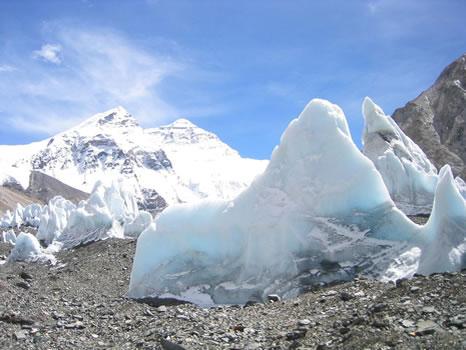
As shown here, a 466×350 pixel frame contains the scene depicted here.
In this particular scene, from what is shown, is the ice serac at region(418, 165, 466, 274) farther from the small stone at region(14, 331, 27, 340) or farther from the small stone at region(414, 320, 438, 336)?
the small stone at region(14, 331, 27, 340)

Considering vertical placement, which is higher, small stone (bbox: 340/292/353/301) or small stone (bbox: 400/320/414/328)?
small stone (bbox: 340/292/353/301)

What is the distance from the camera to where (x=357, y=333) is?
995cm

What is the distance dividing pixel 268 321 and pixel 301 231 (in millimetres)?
5336

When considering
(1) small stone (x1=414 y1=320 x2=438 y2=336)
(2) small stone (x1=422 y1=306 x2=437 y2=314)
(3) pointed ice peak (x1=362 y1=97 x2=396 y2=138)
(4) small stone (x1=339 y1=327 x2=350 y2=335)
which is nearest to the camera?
(1) small stone (x1=414 y1=320 x2=438 y2=336)

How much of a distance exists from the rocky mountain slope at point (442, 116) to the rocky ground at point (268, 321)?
186 ft

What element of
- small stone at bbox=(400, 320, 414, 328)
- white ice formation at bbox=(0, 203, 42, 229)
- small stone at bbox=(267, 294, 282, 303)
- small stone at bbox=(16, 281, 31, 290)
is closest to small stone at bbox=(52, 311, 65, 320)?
small stone at bbox=(267, 294, 282, 303)

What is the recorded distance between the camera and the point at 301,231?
18.0 meters

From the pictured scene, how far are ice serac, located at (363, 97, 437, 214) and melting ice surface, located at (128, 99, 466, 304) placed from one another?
1966 cm

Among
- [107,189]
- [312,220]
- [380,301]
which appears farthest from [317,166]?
[107,189]

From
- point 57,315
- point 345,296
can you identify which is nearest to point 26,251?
point 57,315

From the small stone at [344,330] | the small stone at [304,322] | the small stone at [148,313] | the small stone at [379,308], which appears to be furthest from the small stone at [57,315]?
the small stone at [379,308]

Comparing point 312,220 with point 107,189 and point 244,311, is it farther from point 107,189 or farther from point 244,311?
point 107,189

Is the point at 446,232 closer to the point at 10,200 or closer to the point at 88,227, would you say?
the point at 88,227

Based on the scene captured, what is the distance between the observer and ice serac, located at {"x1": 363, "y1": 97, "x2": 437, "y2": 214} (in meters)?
38.2
